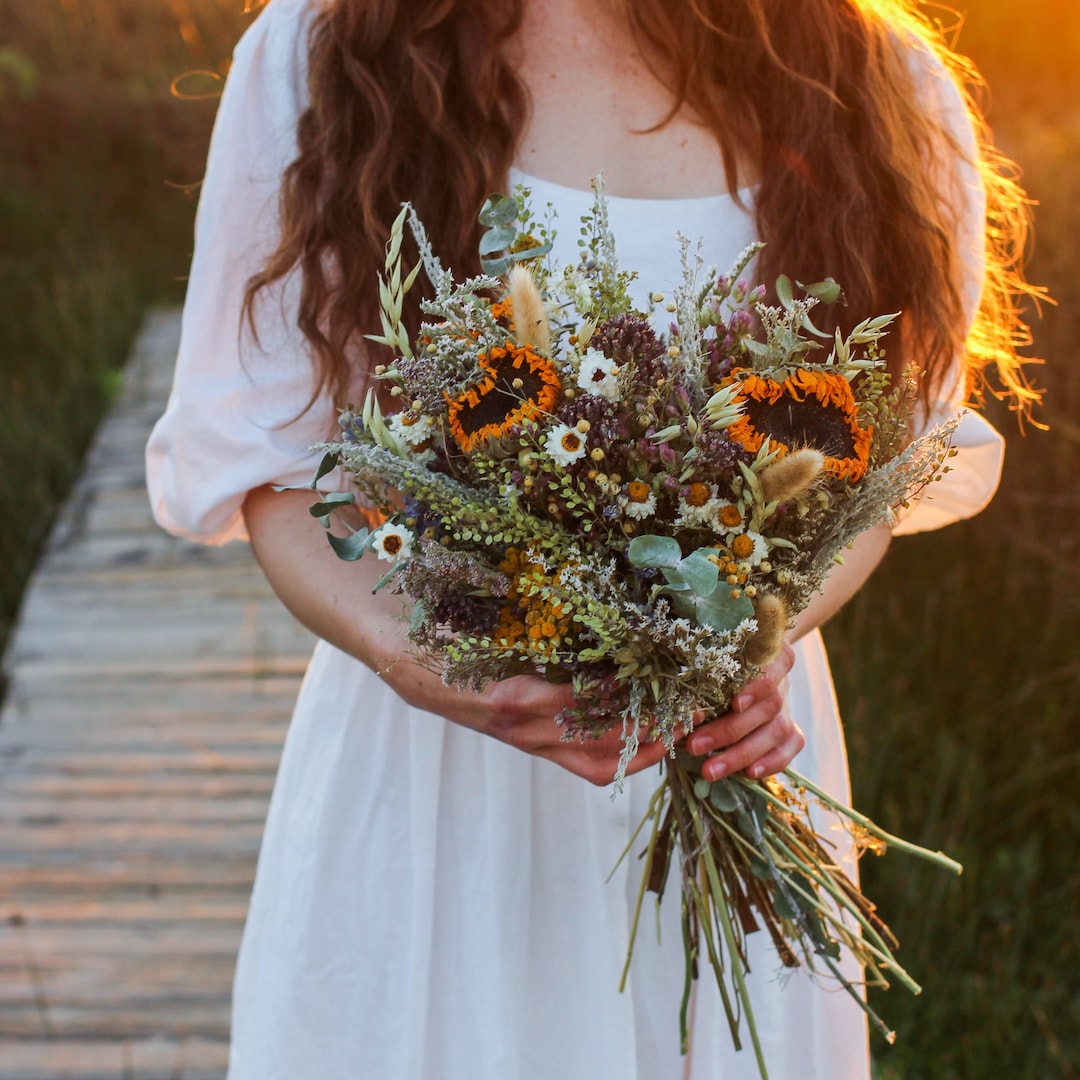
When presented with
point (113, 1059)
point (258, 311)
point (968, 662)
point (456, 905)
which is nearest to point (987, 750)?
point (968, 662)

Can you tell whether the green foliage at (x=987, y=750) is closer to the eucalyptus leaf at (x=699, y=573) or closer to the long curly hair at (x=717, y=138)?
the long curly hair at (x=717, y=138)

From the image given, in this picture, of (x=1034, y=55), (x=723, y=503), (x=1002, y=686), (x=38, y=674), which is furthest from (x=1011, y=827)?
(x=1034, y=55)

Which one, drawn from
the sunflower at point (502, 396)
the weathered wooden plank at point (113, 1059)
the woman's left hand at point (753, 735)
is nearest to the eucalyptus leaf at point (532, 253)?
the sunflower at point (502, 396)

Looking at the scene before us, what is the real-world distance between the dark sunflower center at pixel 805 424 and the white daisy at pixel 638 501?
11 centimetres

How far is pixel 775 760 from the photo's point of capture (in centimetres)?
118

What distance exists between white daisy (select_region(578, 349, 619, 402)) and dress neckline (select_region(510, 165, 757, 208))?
0.59 metres

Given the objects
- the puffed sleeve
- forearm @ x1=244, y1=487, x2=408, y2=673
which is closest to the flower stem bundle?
forearm @ x1=244, y1=487, x2=408, y2=673

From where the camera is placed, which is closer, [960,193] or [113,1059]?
[960,193]

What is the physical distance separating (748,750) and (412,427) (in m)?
0.49

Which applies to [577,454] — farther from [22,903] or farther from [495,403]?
[22,903]

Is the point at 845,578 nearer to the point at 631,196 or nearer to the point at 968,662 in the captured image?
the point at 631,196

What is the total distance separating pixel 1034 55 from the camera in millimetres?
6953

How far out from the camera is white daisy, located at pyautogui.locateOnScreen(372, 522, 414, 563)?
961 millimetres

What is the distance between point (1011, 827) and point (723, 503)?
2735 millimetres
